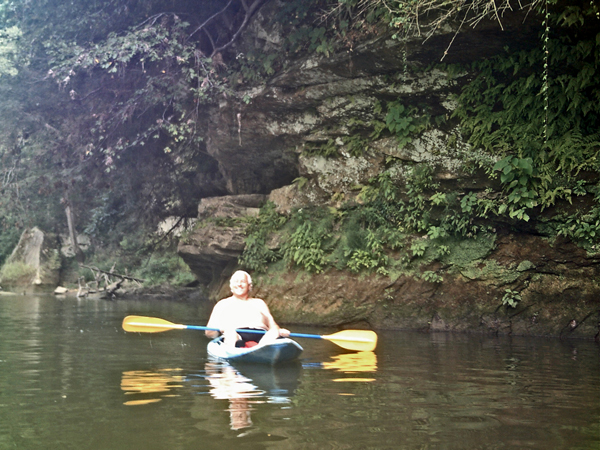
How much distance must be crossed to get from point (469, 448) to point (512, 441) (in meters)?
0.34

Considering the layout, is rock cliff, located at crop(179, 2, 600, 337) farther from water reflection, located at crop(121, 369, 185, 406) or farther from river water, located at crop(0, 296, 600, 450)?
water reflection, located at crop(121, 369, 185, 406)

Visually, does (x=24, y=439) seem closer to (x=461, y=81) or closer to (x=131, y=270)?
(x=461, y=81)

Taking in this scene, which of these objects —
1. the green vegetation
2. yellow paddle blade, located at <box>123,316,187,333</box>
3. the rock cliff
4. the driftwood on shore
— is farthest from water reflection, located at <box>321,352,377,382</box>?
the driftwood on shore

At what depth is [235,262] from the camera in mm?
13859

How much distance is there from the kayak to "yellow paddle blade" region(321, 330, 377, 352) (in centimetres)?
91

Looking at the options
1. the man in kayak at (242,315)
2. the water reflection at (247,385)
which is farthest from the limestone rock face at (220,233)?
the water reflection at (247,385)

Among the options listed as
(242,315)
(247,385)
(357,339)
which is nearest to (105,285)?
(242,315)

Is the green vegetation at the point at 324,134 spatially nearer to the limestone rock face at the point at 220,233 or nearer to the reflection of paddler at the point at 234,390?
the limestone rock face at the point at 220,233

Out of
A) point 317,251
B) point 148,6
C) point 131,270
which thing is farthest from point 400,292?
point 131,270

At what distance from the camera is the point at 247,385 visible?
5695mm

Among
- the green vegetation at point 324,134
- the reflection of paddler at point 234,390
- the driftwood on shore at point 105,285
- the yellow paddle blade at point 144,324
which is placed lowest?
the reflection of paddler at point 234,390

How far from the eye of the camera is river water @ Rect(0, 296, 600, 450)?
12.6ft

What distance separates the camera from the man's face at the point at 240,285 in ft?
24.8

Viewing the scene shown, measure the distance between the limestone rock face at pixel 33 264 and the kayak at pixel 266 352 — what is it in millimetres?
15962
